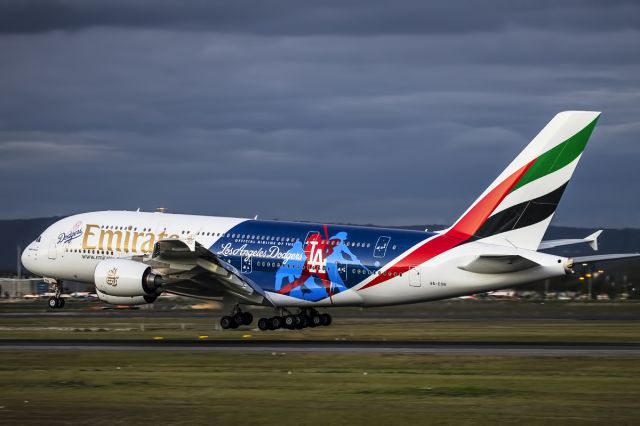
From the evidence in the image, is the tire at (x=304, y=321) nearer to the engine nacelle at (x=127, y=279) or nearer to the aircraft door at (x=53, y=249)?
the engine nacelle at (x=127, y=279)

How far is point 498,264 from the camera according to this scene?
1796 inches

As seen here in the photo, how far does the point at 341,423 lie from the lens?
24703 mm

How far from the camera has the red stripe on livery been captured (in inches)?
1853

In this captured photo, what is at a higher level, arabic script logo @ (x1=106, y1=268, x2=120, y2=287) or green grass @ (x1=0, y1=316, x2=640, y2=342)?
arabic script logo @ (x1=106, y1=268, x2=120, y2=287)

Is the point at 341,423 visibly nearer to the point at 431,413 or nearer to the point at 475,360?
the point at 431,413

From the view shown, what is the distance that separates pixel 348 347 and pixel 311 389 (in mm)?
12877

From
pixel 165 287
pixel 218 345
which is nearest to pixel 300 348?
pixel 218 345

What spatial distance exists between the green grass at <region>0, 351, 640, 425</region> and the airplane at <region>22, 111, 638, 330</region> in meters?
8.95

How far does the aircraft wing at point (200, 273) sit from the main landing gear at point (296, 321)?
1559 millimetres

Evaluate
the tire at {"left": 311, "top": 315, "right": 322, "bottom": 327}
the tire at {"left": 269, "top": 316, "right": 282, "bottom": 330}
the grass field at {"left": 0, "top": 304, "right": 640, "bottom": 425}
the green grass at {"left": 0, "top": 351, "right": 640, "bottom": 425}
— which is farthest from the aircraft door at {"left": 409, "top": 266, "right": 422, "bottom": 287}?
the green grass at {"left": 0, "top": 351, "right": 640, "bottom": 425}

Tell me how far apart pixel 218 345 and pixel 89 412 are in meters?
18.4

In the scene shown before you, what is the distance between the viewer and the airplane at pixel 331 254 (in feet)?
153

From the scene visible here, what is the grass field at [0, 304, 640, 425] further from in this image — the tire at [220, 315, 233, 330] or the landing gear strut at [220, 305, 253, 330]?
the tire at [220, 315, 233, 330]

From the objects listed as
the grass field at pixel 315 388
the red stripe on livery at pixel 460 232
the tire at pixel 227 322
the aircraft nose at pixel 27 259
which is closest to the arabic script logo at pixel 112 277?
the grass field at pixel 315 388
